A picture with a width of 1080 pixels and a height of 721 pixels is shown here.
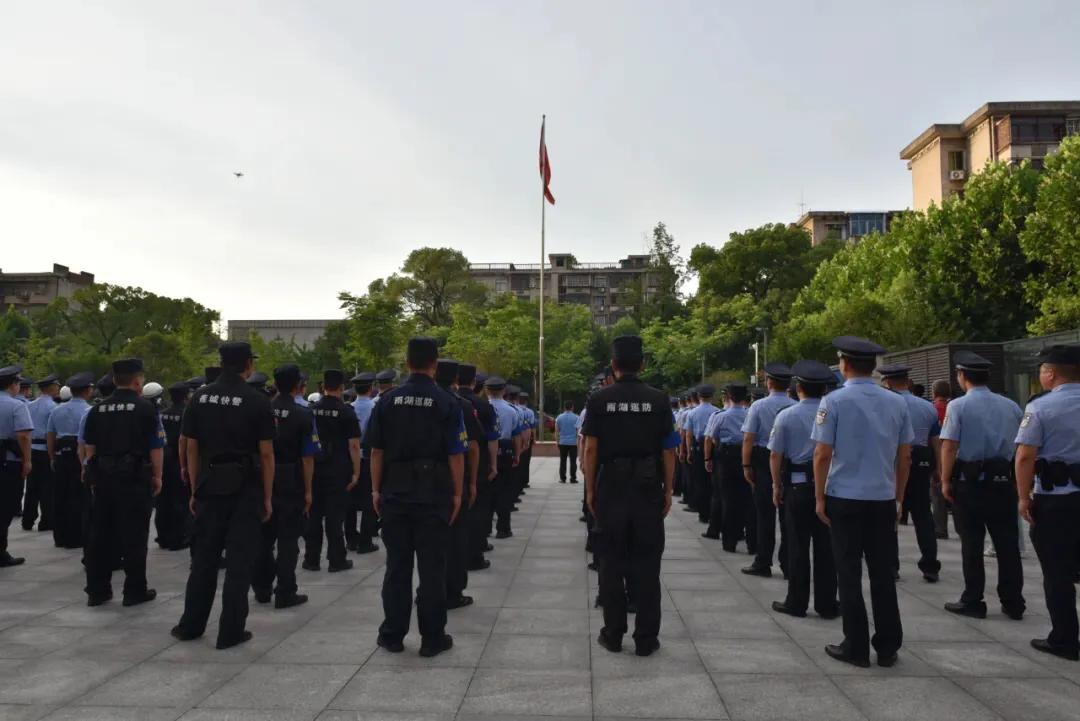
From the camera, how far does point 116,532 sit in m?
6.83

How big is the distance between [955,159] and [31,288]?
102m

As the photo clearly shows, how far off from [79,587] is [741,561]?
22.5 ft

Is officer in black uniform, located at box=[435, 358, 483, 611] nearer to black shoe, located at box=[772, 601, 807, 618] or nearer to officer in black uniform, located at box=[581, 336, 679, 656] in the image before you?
officer in black uniform, located at box=[581, 336, 679, 656]

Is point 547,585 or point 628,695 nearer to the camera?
point 628,695

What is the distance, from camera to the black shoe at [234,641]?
5.38 m

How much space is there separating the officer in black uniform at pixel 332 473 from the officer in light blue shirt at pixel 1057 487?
6028 millimetres

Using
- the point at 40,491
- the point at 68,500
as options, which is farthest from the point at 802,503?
the point at 40,491

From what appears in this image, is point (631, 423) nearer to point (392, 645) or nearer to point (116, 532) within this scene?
point (392, 645)

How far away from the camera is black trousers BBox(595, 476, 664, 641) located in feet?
17.5

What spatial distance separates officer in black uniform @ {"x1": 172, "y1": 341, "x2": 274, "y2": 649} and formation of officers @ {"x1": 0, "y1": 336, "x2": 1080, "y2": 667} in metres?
0.01

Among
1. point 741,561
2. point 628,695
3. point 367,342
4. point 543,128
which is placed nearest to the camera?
point 628,695

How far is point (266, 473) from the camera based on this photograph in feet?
18.6

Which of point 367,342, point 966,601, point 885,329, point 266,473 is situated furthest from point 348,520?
point 367,342

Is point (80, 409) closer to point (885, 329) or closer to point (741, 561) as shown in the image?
point (741, 561)
